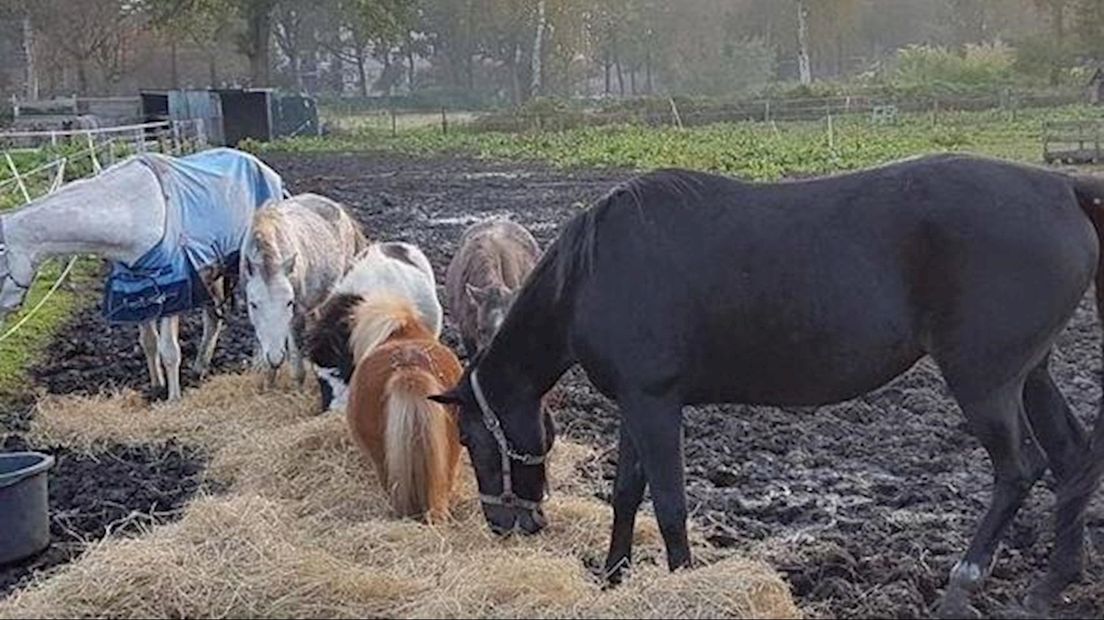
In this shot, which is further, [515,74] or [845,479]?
[515,74]

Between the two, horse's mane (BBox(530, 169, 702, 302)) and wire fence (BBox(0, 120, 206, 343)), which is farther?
wire fence (BBox(0, 120, 206, 343))

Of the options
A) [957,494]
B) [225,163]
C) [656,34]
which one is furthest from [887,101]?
[957,494]

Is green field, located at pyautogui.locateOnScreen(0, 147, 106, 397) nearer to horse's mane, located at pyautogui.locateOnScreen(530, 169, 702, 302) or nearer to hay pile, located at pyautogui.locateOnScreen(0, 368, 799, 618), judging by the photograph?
hay pile, located at pyautogui.locateOnScreen(0, 368, 799, 618)

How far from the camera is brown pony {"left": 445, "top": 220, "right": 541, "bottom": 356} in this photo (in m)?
7.27

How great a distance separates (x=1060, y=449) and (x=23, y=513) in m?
4.19

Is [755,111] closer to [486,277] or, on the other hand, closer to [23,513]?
[486,277]

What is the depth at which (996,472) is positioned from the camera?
4.41 metres

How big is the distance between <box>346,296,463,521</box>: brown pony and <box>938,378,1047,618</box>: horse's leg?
2193 mm

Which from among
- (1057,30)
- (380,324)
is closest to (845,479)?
(380,324)

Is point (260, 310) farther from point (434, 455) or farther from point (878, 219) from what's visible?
point (878, 219)

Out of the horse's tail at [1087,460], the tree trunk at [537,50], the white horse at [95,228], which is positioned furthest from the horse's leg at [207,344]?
the tree trunk at [537,50]

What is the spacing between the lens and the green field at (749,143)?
79.9ft

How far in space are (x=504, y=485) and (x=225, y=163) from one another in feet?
17.6

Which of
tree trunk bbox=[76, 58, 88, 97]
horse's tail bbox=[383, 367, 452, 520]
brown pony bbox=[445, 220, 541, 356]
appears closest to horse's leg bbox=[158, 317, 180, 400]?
brown pony bbox=[445, 220, 541, 356]
